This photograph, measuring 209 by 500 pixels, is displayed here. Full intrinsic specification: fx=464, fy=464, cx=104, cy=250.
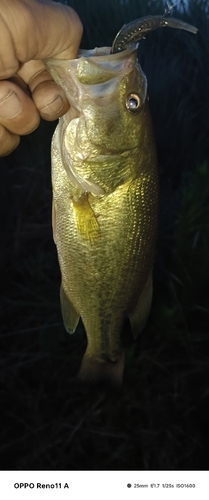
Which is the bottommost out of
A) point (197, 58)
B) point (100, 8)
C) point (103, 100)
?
point (197, 58)

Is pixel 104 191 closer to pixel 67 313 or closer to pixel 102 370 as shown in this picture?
pixel 67 313

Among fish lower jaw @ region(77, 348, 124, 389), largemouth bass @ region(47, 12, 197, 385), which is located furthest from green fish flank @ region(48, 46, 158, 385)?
fish lower jaw @ region(77, 348, 124, 389)

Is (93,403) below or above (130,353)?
below

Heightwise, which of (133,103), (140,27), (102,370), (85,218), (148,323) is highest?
(140,27)

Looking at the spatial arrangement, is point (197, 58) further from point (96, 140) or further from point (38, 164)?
point (96, 140)

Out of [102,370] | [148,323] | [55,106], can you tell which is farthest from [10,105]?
[148,323]
